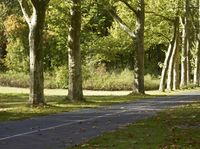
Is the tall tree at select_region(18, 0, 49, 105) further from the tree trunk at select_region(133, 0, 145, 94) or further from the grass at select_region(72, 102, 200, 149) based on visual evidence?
the tree trunk at select_region(133, 0, 145, 94)

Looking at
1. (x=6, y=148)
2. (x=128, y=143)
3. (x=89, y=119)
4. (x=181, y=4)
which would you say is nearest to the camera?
(x=6, y=148)

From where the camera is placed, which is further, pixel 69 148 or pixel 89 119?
pixel 89 119

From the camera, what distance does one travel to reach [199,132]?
15844 millimetres

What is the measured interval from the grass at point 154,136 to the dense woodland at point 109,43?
37.8 ft

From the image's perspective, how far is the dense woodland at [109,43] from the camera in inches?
1555

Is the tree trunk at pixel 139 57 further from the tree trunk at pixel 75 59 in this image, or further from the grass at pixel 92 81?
the grass at pixel 92 81

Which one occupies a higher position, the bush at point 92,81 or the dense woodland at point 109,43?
the dense woodland at point 109,43

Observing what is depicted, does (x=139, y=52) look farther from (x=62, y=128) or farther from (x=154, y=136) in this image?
(x=154, y=136)

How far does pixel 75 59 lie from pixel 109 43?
131ft

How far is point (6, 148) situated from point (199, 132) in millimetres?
5901

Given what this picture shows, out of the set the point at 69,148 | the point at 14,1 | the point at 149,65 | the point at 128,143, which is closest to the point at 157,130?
the point at 128,143

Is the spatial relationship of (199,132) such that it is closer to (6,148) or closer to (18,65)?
(6,148)

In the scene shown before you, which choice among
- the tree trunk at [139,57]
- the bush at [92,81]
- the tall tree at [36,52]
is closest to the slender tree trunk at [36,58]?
the tall tree at [36,52]

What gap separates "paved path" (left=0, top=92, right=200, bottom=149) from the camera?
45.0ft
